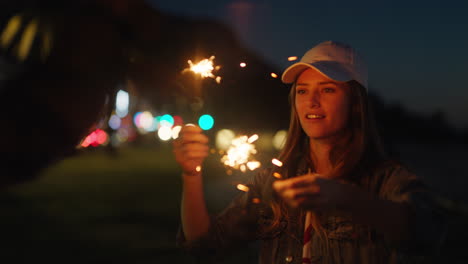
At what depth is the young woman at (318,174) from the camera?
2209 millimetres

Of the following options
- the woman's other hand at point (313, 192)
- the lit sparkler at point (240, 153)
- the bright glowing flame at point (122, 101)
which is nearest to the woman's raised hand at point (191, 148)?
the lit sparkler at point (240, 153)

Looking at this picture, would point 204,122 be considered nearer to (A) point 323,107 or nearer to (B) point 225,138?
(A) point 323,107

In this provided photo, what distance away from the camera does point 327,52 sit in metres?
2.47

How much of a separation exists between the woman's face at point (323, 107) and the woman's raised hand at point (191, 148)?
0.61m

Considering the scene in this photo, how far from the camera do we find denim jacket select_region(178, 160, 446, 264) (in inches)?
72.7

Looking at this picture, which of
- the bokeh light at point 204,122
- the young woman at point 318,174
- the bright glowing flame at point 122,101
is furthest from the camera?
the bright glowing flame at point 122,101

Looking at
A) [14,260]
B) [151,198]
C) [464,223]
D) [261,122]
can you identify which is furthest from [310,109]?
[151,198]

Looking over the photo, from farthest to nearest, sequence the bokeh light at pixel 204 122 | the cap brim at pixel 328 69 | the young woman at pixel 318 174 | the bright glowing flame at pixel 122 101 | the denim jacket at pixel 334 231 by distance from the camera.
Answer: the bright glowing flame at pixel 122 101 < the bokeh light at pixel 204 122 < the cap brim at pixel 328 69 < the young woman at pixel 318 174 < the denim jacket at pixel 334 231

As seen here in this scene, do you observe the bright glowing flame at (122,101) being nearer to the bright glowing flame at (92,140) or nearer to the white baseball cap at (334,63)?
the bright glowing flame at (92,140)

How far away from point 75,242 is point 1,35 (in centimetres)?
620

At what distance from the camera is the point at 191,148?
2332 millimetres

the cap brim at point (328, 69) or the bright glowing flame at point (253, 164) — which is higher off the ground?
the cap brim at point (328, 69)

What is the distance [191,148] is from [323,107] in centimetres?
79

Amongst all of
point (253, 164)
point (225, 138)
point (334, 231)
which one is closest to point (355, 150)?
point (334, 231)
